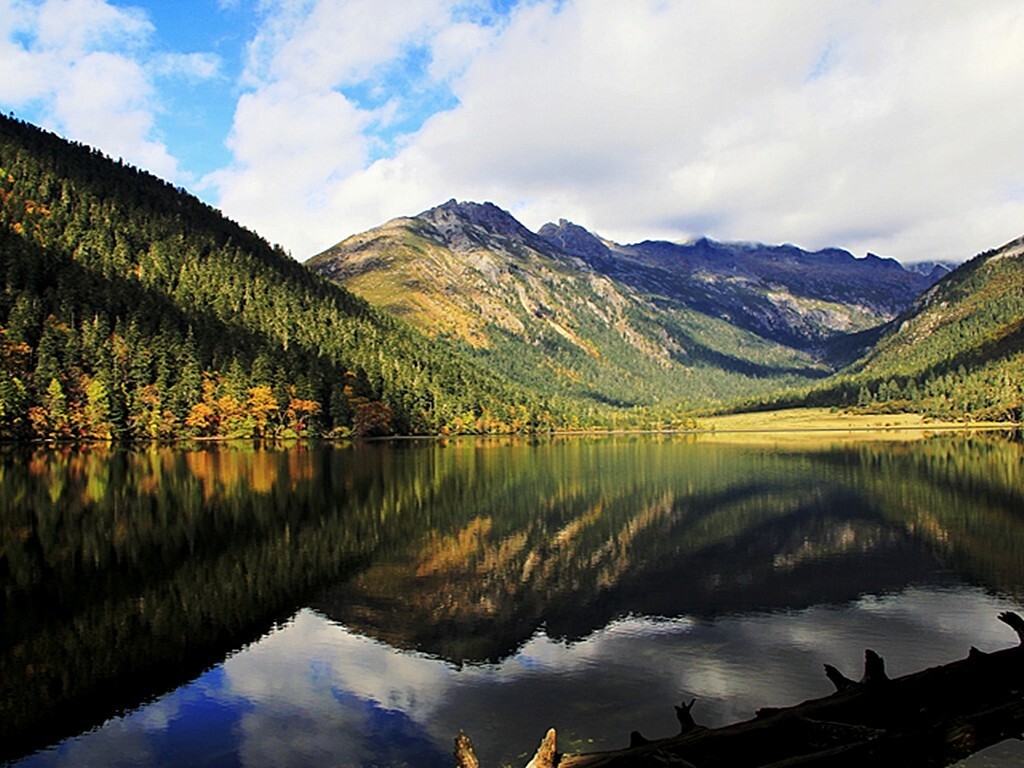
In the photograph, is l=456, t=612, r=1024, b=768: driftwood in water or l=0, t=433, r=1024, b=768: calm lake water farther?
l=0, t=433, r=1024, b=768: calm lake water

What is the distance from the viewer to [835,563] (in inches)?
1919

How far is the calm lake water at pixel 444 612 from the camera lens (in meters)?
23.7

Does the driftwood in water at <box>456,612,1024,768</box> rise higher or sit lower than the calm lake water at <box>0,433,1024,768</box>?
higher

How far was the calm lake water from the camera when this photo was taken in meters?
23.7

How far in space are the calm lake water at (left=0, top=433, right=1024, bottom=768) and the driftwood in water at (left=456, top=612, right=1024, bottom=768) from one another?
349cm

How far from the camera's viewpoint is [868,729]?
15109 millimetres

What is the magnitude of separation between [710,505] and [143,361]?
165 m

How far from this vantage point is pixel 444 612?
37125 mm

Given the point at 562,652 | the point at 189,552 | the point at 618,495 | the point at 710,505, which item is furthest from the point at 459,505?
the point at 562,652

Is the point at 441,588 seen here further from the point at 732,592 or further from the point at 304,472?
the point at 304,472

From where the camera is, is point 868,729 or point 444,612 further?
point 444,612

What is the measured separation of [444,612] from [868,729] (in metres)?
24.6

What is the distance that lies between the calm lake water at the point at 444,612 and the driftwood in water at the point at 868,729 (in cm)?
349

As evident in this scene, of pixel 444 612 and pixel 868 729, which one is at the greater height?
pixel 868 729
